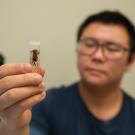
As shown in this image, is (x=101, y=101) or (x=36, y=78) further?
(x=101, y=101)

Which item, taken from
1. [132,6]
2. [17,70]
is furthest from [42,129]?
[132,6]

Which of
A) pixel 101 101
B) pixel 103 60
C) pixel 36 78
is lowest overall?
pixel 101 101

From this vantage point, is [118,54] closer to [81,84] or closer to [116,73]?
[116,73]

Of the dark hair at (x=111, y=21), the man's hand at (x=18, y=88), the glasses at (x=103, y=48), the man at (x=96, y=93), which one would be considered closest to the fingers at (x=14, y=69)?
the man's hand at (x=18, y=88)

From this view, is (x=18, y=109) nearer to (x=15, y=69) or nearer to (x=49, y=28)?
(x=15, y=69)

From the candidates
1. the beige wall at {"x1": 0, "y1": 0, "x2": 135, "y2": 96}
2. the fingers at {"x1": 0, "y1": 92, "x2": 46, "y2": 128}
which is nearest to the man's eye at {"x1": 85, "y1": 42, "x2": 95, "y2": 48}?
the beige wall at {"x1": 0, "y1": 0, "x2": 135, "y2": 96}

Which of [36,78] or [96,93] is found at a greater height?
[36,78]

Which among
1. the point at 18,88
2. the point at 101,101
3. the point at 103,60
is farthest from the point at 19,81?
the point at 101,101

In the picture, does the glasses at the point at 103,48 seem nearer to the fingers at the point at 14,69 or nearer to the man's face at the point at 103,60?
the man's face at the point at 103,60
